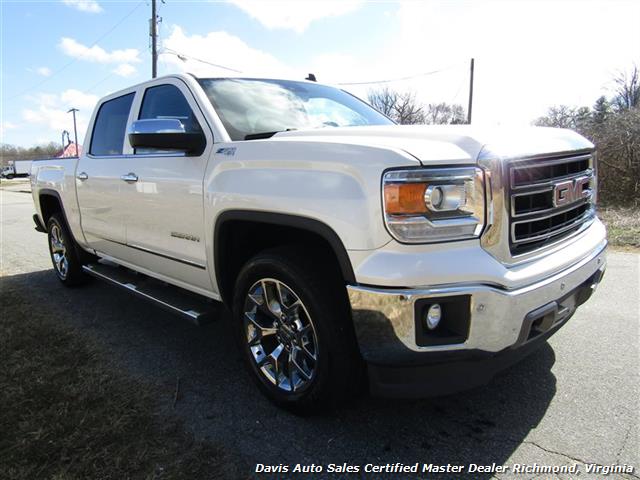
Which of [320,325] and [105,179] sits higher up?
[105,179]

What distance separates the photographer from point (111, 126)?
4508mm

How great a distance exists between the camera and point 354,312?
7.01 feet

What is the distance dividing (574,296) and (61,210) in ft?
17.4

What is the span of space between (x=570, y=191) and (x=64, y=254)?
5358mm

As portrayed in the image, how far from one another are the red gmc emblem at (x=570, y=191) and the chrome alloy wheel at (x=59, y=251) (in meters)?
5.17

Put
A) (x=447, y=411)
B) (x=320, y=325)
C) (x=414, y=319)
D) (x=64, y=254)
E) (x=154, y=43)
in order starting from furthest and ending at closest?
(x=154, y=43) < (x=64, y=254) < (x=447, y=411) < (x=320, y=325) < (x=414, y=319)

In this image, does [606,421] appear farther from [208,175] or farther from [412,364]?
[208,175]

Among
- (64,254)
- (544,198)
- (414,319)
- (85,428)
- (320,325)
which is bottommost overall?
(85,428)

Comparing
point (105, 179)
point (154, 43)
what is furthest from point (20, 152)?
point (105, 179)

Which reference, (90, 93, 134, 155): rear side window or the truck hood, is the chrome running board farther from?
the truck hood

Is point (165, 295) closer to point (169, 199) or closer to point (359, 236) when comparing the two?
point (169, 199)

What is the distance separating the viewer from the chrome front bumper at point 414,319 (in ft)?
6.48

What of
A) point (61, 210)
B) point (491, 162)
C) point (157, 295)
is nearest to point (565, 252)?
point (491, 162)

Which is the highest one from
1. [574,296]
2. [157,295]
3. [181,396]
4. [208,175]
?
[208,175]
